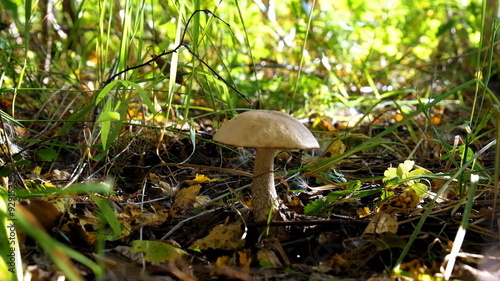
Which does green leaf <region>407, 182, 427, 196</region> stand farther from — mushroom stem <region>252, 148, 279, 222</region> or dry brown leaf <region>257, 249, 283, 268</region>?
dry brown leaf <region>257, 249, 283, 268</region>

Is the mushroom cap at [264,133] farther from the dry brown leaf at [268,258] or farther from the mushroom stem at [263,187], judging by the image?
the dry brown leaf at [268,258]

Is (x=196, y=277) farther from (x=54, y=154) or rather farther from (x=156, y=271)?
(x=54, y=154)

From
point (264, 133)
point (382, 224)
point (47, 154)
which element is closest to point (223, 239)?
point (264, 133)

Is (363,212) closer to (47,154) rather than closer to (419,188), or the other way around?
(419,188)

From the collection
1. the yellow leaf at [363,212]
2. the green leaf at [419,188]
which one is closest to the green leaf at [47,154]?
the yellow leaf at [363,212]

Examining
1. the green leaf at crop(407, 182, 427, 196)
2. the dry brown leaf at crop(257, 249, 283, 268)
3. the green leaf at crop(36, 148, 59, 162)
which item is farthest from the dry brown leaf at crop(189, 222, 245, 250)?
the green leaf at crop(36, 148, 59, 162)

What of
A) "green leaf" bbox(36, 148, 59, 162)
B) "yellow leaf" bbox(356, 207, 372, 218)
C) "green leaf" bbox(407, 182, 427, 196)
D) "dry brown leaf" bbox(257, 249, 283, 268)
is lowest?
"yellow leaf" bbox(356, 207, 372, 218)
